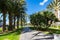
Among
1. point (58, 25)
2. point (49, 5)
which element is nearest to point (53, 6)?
point (49, 5)

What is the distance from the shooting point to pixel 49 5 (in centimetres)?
8075

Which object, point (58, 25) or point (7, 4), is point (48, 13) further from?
point (58, 25)

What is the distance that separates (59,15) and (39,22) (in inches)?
1592

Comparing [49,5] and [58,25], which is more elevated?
[49,5]

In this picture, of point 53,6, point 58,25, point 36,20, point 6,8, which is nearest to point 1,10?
point 6,8

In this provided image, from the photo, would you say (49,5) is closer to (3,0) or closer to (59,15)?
(59,15)

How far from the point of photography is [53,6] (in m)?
77.8

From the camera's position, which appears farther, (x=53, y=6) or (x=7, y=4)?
(x=53, y=6)

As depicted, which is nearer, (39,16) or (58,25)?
(39,16)

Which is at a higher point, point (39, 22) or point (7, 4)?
point (7, 4)

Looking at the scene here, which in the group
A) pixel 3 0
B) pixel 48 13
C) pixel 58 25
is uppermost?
pixel 3 0

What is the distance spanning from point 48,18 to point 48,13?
1097 mm

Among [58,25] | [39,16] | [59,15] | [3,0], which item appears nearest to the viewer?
[3,0]

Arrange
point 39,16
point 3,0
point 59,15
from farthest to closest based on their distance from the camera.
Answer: point 59,15
point 39,16
point 3,0
